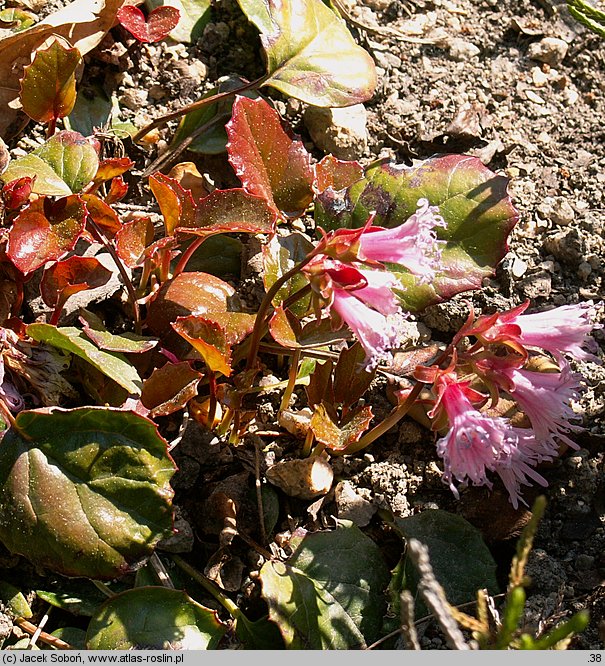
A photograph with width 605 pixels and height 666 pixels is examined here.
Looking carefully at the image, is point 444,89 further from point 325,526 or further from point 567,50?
point 325,526

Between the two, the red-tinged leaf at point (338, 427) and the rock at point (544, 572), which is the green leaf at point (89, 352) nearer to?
the red-tinged leaf at point (338, 427)

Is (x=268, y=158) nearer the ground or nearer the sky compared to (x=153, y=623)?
nearer the sky

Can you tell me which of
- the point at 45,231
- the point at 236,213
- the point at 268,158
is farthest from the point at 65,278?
the point at 268,158

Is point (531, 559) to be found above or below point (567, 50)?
below

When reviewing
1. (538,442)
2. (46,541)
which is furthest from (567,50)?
(46,541)

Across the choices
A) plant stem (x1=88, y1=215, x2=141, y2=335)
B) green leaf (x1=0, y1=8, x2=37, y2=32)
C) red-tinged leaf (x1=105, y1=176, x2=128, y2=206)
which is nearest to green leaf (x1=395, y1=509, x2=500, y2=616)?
plant stem (x1=88, y1=215, x2=141, y2=335)

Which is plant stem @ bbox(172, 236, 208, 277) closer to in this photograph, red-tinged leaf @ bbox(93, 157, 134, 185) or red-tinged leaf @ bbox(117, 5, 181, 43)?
red-tinged leaf @ bbox(93, 157, 134, 185)

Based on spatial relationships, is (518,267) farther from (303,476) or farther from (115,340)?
(115,340)
